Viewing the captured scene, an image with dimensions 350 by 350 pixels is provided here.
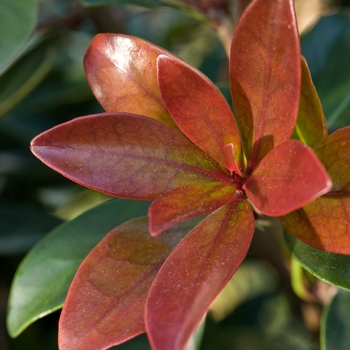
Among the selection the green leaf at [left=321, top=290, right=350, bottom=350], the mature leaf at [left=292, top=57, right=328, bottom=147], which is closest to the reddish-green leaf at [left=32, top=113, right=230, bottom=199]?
the mature leaf at [left=292, top=57, right=328, bottom=147]

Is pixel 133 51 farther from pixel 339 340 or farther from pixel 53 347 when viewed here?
pixel 53 347

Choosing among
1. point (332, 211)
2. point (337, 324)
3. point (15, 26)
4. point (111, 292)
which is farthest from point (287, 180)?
point (15, 26)

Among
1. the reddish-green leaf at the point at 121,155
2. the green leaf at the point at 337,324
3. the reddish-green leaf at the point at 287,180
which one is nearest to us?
the reddish-green leaf at the point at 287,180

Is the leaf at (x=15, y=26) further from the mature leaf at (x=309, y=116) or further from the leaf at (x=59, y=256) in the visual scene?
the mature leaf at (x=309, y=116)

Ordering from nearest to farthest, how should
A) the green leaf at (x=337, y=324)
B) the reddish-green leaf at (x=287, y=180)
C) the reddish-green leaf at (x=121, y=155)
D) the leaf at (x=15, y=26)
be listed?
1. the reddish-green leaf at (x=287, y=180)
2. the reddish-green leaf at (x=121, y=155)
3. the green leaf at (x=337, y=324)
4. the leaf at (x=15, y=26)

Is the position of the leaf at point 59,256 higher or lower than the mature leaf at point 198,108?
lower

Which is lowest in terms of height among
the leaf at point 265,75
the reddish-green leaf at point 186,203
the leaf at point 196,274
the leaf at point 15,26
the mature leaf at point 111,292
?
the mature leaf at point 111,292

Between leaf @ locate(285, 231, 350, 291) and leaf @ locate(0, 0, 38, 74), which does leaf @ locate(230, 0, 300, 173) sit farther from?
leaf @ locate(0, 0, 38, 74)

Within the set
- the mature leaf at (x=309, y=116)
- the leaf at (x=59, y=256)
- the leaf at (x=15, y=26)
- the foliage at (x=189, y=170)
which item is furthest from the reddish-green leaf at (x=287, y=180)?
the leaf at (x=15, y=26)

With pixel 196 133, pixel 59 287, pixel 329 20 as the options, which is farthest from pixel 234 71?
pixel 329 20
